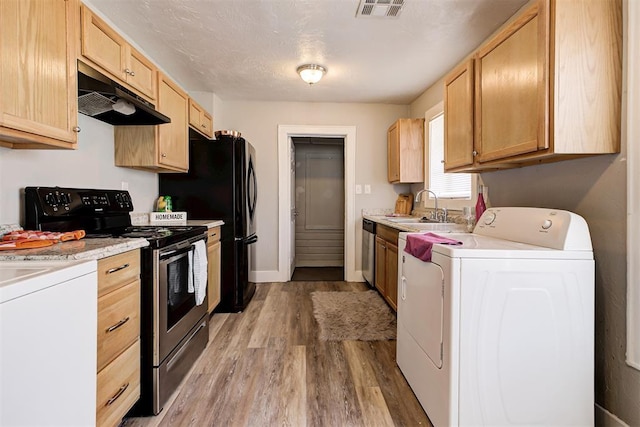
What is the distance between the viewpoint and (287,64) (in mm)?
2938

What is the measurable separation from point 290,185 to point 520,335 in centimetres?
320

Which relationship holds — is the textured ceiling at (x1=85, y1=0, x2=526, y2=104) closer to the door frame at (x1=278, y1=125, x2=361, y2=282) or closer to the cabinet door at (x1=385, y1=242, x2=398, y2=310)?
the door frame at (x1=278, y1=125, x2=361, y2=282)

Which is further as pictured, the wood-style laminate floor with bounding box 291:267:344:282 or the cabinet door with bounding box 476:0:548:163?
the wood-style laminate floor with bounding box 291:267:344:282

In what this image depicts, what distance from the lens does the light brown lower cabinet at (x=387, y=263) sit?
110 inches

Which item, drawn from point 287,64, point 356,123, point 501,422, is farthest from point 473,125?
point 356,123

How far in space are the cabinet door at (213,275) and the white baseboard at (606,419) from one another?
8.34 ft

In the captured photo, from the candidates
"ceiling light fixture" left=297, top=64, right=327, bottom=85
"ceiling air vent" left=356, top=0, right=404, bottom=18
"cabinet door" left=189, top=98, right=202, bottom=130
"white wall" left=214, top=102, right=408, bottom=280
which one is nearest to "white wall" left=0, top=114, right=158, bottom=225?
"cabinet door" left=189, top=98, right=202, bottom=130

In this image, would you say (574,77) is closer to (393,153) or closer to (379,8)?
(379,8)

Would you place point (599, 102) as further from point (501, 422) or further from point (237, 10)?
point (237, 10)

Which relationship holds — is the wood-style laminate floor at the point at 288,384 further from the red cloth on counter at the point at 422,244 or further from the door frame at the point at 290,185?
the door frame at the point at 290,185

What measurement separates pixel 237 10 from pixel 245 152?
4.04 feet

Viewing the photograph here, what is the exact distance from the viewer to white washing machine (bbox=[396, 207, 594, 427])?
1330 millimetres

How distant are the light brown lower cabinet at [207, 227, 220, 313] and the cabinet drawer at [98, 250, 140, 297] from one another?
116 centimetres

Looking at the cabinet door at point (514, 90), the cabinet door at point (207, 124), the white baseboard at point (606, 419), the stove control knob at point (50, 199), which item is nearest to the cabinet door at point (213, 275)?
the stove control knob at point (50, 199)
